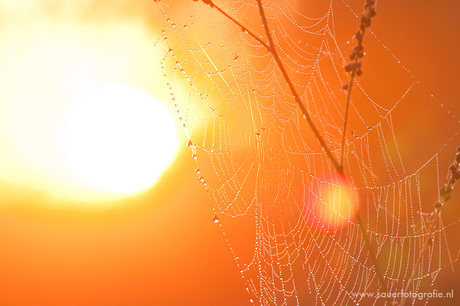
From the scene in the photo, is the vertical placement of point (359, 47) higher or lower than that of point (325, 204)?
lower

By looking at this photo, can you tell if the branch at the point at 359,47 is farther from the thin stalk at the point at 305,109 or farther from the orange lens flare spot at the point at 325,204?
the orange lens flare spot at the point at 325,204

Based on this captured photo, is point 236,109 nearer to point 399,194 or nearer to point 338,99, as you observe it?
point 338,99

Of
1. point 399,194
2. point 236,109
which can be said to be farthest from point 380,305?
point 236,109

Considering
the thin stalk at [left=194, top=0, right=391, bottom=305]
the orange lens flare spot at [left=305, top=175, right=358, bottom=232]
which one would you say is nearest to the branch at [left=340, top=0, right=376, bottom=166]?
the thin stalk at [left=194, top=0, right=391, bottom=305]

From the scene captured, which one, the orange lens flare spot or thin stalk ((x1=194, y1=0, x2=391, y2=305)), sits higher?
the orange lens flare spot

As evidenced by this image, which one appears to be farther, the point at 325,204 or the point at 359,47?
the point at 325,204

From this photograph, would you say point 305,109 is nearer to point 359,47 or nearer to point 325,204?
point 359,47

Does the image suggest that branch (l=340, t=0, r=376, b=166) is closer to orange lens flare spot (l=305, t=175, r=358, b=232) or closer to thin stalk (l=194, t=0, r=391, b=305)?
thin stalk (l=194, t=0, r=391, b=305)

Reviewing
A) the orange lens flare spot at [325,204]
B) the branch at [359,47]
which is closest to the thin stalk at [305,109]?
the branch at [359,47]

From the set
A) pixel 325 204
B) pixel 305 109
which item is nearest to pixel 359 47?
pixel 305 109

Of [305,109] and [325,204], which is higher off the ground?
[325,204]

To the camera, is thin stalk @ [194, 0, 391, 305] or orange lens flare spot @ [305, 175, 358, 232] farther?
orange lens flare spot @ [305, 175, 358, 232]
